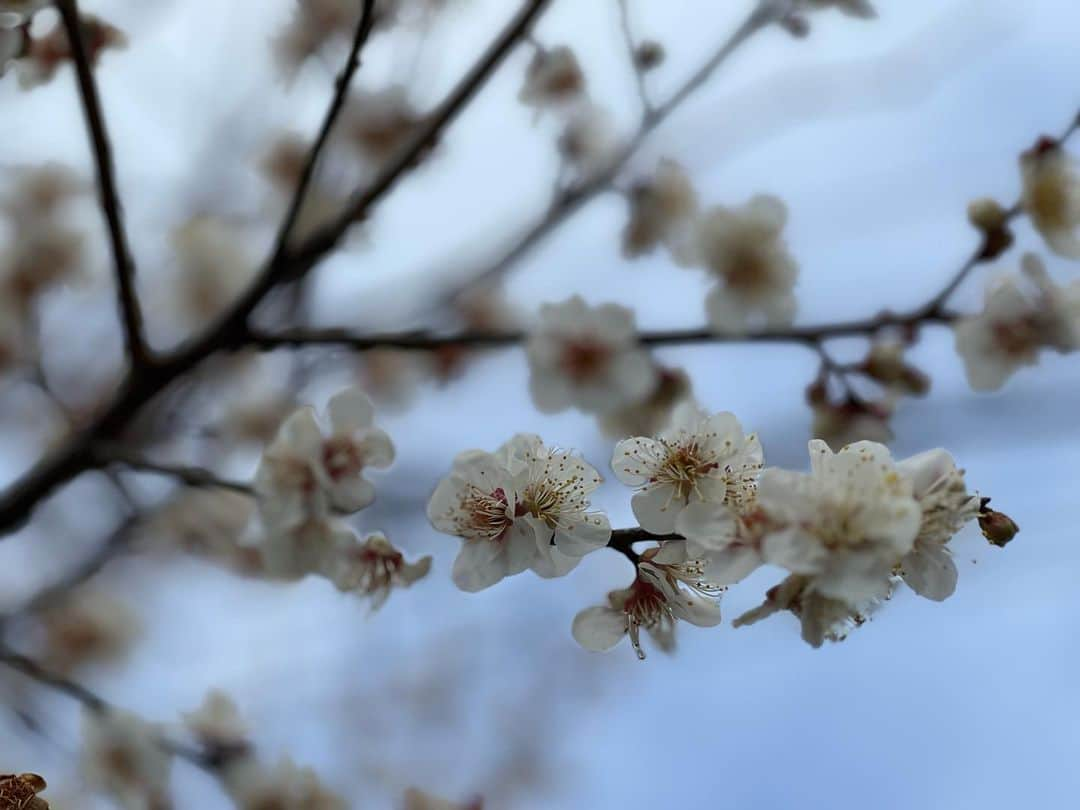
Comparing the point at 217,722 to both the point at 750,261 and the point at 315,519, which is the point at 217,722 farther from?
the point at 750,261

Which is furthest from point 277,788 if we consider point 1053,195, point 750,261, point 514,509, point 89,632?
point 1053,195

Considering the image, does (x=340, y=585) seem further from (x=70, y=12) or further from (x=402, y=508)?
(x=402, y=508)

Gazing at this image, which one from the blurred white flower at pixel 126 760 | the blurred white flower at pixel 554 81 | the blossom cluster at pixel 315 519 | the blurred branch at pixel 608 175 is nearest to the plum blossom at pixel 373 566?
the blossom cluster at pixel 315 519

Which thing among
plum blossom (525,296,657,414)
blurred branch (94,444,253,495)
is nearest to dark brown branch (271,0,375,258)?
blurred branch (94,444,253,495)

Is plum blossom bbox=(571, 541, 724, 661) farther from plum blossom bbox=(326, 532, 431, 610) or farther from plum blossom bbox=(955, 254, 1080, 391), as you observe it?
plum blossom bbox=(955, 254, 1080, 391)

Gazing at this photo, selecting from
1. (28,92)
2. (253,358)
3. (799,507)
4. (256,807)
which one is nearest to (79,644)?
(253,358)

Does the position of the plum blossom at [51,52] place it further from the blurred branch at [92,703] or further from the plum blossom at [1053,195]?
the plum blossom at [1053,195]
